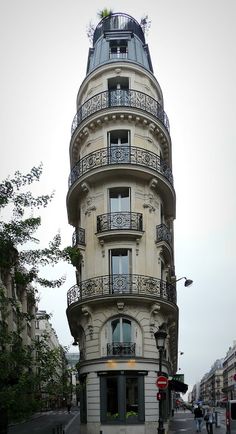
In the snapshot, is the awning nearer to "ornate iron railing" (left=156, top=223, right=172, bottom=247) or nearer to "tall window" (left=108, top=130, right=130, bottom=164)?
"ornate iron railing" (left=156, top=223, right=172, bottom=247)

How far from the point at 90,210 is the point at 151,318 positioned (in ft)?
21.0

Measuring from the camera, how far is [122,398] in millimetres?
23516

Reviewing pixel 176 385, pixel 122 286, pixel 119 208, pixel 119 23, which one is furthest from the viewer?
pixel 119 23

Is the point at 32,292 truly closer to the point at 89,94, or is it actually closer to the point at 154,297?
the point at 154,297

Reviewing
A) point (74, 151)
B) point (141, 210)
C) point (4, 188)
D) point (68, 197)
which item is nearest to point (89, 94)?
point (74, 151)

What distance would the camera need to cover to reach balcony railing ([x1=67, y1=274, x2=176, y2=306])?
2488 centimetres

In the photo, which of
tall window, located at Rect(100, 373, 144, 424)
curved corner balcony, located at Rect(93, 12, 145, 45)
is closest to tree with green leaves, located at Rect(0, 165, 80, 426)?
tall window, located at Rect(100, 373, 144, 424)

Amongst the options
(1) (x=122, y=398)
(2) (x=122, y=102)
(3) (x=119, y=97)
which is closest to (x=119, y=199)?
(2) (x=122, y=102)

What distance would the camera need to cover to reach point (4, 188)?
48.5 ft

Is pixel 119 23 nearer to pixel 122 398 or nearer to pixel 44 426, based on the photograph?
pixel 122 398

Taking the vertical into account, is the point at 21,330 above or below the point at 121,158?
below

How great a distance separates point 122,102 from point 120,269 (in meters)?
9.01

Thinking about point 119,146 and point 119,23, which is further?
point 119,23

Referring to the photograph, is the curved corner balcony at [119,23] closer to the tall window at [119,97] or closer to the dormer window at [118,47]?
the dormer window at [118,47]
